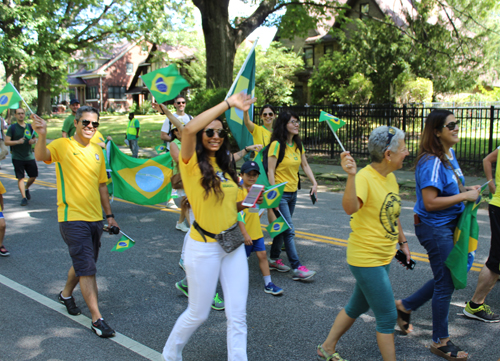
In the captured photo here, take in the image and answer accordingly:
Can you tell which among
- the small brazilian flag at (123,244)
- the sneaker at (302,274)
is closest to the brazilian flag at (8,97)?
the small brazilian flag at (123,244)

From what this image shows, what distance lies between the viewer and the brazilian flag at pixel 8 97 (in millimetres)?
4852

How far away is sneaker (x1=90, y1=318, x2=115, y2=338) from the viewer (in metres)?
3.82

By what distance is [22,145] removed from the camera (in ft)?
30.2

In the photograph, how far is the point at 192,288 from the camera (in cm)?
299

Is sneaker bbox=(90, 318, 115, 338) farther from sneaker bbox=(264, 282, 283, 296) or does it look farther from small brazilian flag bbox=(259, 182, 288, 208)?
small brazilian flag bbox=(259, 182, 288, 208)

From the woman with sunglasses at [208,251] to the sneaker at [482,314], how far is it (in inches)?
92.6

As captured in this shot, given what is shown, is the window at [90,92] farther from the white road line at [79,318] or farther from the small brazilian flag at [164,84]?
the small brazilian flag at [164,84]

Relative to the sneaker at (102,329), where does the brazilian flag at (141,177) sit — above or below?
above

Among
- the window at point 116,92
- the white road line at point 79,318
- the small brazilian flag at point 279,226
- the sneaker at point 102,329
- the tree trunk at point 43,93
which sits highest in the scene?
the window at point 116,92

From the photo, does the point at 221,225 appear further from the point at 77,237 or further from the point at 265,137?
the point at 265,137

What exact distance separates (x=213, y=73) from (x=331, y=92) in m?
10.8

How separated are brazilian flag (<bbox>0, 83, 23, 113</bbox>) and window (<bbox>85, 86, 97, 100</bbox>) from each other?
56.8m

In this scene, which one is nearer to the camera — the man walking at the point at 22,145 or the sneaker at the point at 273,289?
the sneaker at the point at 273,289

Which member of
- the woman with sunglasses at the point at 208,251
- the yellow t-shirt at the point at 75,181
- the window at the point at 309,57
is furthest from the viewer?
the window at the point at 309,57
